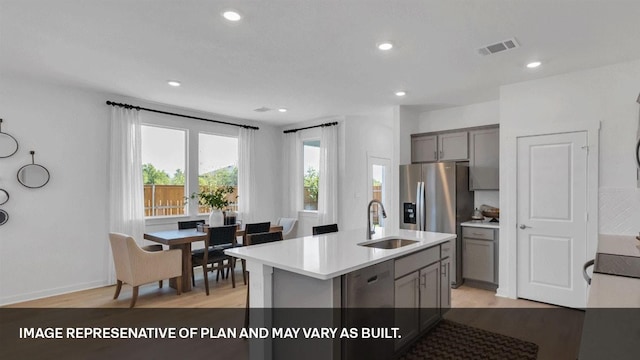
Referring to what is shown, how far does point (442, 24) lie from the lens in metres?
2.53

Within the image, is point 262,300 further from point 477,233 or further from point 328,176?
point 328,176

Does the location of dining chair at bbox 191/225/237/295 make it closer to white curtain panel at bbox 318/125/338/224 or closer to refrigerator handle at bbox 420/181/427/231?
white curtain panel at bbox 318/125/338/224

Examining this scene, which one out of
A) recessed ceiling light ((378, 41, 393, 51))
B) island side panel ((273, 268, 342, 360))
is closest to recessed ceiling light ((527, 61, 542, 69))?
recessed ceiling light ((378, 41, 393, 51))

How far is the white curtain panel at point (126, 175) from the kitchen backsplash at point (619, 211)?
5619 millimetres

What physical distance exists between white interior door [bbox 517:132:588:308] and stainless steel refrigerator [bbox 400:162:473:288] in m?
0.73

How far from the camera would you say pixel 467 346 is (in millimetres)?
2691

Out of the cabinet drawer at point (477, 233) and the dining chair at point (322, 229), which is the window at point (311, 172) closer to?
the dining chair at point (322, 229)

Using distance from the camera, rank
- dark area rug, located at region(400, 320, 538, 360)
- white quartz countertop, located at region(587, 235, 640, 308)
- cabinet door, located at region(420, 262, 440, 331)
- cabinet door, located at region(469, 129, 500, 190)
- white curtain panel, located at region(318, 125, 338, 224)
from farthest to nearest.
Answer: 1. white curtain panel, located at region(318, 125, 338, 224)
2. cabinet door, located at region(469, 129, 500, 190)
3. cabinet door, located at region(420, 262, 440, 331)
4. dark area rug, located at region(400, 320, 538, 360)
5. white quartz countertop, located at region(587, 235, 640, 308)

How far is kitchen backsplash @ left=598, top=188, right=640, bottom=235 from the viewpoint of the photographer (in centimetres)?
321

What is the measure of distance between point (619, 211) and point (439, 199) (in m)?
1.82

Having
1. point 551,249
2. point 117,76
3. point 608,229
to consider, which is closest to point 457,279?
point 551,249

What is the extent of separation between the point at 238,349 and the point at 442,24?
302cm

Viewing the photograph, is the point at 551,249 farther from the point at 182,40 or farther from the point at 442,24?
the point at 182,40

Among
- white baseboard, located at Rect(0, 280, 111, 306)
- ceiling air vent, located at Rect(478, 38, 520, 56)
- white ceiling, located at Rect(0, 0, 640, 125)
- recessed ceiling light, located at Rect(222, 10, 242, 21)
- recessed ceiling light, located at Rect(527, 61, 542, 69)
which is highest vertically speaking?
recessed ceiling light, located at Rect(222, 10, 242, 21)
